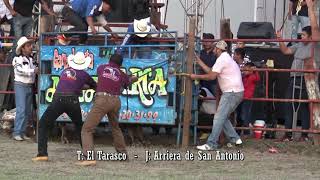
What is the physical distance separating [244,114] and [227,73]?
56.1 inches

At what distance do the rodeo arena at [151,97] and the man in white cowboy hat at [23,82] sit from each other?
0.7 inches

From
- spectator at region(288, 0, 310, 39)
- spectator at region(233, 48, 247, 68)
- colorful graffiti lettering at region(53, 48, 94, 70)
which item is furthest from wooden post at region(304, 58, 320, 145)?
colorful graffiti lettering at region(53, 48, 94, 70)

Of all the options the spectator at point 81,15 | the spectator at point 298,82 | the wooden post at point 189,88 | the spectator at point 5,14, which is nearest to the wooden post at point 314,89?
the spectator at point 298,82

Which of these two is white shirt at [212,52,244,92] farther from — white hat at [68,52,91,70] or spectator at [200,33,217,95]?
white hat at [68,52,91,70]

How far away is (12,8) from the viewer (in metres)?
13.8

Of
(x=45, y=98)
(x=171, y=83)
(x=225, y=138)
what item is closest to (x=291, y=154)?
(x=225, y=138)

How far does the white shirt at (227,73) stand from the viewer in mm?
12086

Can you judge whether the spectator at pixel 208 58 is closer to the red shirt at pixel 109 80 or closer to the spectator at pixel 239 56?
the spectator at pixel 239 56

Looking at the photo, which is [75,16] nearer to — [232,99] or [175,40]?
[175,40]

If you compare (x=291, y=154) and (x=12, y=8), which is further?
(x=12, y=8)

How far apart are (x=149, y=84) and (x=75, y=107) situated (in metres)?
1.81

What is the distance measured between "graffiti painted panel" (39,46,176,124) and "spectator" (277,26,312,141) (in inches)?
84.8

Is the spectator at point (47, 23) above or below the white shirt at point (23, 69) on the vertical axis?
above

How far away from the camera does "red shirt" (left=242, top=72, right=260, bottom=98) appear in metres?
13.0
